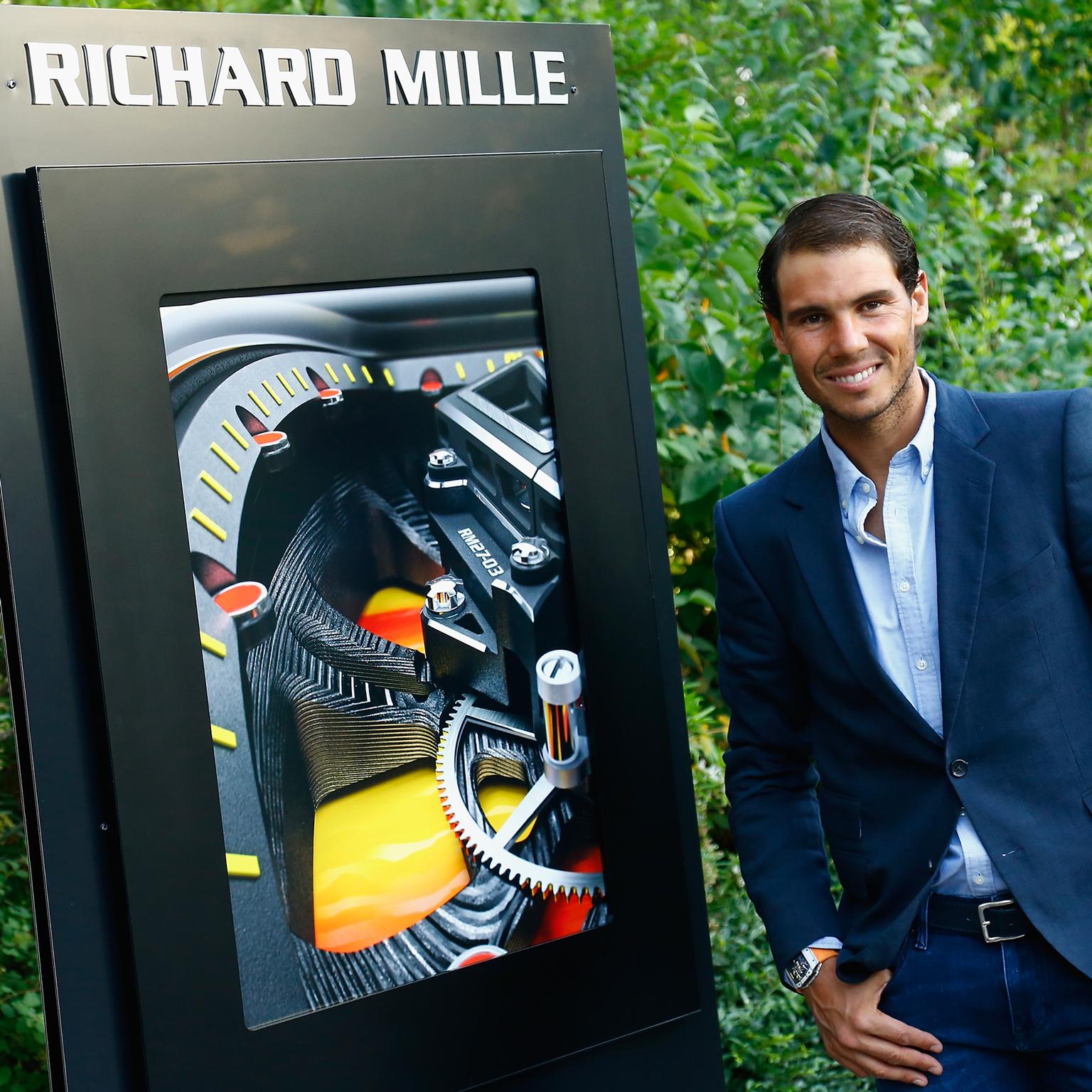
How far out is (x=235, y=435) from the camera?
1.79 m

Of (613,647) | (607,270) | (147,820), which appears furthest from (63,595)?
(607,270)

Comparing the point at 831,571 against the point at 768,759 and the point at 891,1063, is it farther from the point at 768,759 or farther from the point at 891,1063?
the point at 891,1063

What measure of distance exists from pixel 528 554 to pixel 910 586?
0.56 meters

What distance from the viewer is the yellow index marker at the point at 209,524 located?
1.75 m

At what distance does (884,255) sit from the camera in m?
1.93

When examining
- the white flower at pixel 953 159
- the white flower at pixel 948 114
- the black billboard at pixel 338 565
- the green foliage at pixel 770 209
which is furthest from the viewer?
the white flower at pixel 948 114

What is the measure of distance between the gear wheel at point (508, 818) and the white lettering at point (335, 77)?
88cm

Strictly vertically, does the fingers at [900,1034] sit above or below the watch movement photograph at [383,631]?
below

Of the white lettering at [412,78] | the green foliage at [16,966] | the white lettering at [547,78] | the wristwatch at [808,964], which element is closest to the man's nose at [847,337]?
the white lettering at [547,78]

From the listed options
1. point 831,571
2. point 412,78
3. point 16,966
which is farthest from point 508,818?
point 16,966

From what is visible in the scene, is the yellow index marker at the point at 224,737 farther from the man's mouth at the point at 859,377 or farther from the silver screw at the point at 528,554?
the man's mouth at the point at 859,377

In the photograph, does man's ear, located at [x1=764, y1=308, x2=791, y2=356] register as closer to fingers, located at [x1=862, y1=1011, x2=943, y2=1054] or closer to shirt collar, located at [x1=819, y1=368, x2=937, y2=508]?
shirt collar, located at [x1=819, y1=368, x2=937, y2=508]

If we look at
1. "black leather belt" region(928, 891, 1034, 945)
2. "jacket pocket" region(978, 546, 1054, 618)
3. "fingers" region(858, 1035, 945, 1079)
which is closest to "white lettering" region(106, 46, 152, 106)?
"jacket pocket" region(978, 546, 1054, 618)

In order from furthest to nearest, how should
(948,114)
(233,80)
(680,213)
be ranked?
(948,114) → (680,213) → (233,80)
